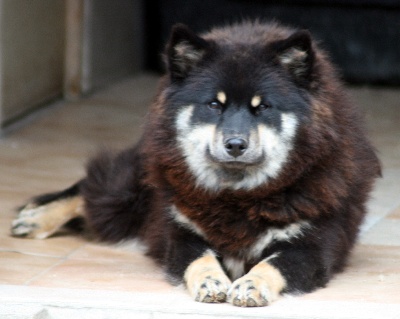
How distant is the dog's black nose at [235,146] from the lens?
3.77m

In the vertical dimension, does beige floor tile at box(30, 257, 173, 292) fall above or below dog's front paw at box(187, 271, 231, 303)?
below

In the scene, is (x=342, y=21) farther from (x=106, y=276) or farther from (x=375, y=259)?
(x=106, y=276)

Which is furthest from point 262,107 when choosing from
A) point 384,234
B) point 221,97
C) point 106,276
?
point 384,234

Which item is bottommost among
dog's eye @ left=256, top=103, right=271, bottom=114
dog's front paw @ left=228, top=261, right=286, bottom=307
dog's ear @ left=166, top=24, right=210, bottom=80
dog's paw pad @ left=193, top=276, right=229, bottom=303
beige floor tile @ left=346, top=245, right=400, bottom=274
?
beige floor tile @ left=346, top=245, right=400, bottom=274

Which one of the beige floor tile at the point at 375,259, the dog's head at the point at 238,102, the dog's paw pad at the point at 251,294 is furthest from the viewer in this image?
the beige floor tile at the point at 375,259

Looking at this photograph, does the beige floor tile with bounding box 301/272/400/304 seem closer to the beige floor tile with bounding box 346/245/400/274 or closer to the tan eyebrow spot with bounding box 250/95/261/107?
the beige floor tile with bounding box 346/245/400/274

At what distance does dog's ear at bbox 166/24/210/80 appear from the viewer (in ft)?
12.9

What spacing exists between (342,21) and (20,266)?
4987 millimetres

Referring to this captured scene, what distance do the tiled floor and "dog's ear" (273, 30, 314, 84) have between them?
2.99ft

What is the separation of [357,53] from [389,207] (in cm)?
349

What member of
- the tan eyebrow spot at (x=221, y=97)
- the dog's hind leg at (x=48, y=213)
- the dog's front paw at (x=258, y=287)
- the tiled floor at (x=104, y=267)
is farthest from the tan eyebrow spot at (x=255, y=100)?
the dog's hind leg at (x=48, y=213)

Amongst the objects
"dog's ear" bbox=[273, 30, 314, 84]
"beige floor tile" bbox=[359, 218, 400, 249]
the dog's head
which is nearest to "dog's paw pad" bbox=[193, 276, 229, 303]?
the dog's head

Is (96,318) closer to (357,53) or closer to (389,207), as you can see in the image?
(389,207)

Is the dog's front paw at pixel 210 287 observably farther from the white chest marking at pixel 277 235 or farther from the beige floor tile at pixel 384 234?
the beige floor tile at pixel 384 234
